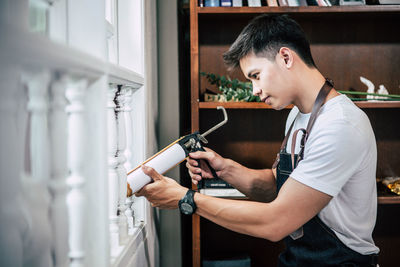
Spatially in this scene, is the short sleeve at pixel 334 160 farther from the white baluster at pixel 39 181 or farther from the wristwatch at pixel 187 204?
the white baluster at pixel 39 181

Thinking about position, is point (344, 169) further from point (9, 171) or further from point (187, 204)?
point (9, 171)

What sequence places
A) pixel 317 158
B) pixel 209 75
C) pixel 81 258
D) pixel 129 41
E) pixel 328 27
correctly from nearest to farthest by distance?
pixel 81 258 → pixel 317 158 → pixel 129 41 → pixel 209 75 → pixel 328 27

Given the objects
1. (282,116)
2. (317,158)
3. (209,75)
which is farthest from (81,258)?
(282,116)

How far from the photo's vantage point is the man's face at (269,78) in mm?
1371

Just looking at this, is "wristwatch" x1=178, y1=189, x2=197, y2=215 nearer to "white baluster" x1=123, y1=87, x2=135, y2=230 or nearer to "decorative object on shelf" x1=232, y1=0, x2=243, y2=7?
"white baluster" x1=123, y1=87, x2=135, y2=230

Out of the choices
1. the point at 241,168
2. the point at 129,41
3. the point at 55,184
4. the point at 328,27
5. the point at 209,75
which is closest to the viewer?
the point at 55,184

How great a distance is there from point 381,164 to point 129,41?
1.68 m

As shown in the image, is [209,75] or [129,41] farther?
[209,75]

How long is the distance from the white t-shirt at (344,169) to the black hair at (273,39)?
0.78ft

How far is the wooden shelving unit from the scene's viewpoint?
2.18m

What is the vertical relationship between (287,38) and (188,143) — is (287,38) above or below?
above

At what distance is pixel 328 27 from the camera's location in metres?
2.18

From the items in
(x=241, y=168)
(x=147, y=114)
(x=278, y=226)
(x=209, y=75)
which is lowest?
(x=278, y=226)

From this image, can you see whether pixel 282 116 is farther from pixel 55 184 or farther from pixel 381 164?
pixel 55 184
